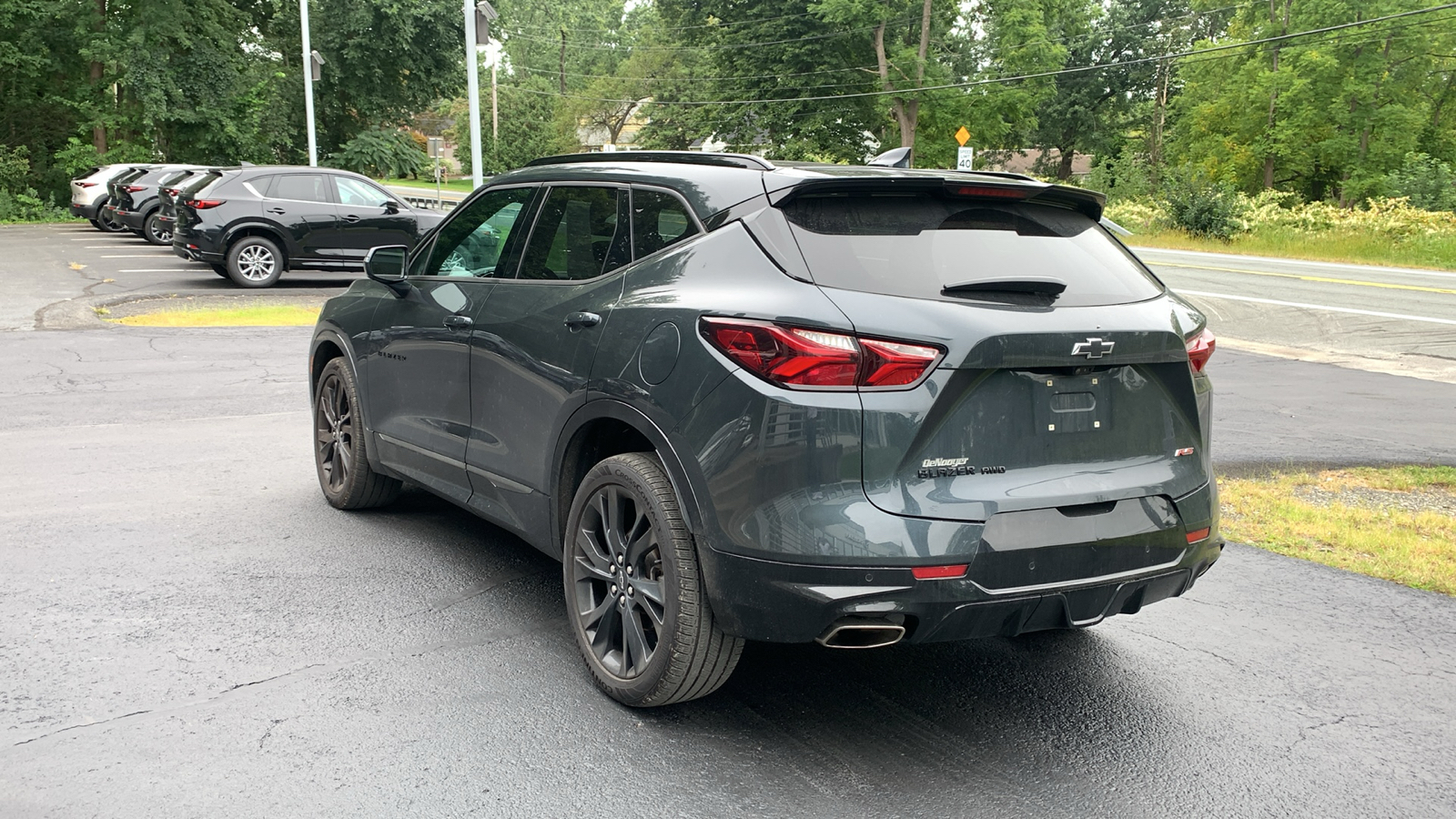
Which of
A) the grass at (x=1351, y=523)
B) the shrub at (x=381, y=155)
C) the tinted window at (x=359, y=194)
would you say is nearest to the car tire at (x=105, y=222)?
the shrub at (x=381, y=155)

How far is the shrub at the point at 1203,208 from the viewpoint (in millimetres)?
34719

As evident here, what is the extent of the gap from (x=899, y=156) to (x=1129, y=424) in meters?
1.50

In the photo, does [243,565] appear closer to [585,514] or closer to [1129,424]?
[585,514]

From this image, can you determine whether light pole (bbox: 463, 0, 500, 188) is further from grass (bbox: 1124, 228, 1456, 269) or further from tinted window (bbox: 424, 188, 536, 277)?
grass (bbox: 1124, 228, 1456, 269)

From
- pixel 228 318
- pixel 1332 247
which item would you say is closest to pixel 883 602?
pixel 228 318

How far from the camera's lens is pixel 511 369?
14.6 feet

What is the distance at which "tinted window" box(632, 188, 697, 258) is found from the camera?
12.8 ft

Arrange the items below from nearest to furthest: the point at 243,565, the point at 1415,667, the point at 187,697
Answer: the point at 187,697, the point at 1415,667, the point at 243,565

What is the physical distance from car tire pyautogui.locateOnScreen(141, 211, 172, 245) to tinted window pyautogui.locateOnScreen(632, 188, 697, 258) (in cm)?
2634

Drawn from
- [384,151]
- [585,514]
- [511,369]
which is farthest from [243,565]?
[384,151]

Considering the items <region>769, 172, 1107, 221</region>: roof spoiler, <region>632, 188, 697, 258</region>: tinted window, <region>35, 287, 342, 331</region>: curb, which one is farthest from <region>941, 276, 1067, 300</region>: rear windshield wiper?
<region>35, 287, 342, 331</region>: curb

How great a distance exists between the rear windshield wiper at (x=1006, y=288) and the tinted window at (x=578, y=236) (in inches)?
46.6

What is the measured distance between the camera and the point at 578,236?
439 centimetres

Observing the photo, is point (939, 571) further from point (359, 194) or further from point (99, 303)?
point (359, 194)
